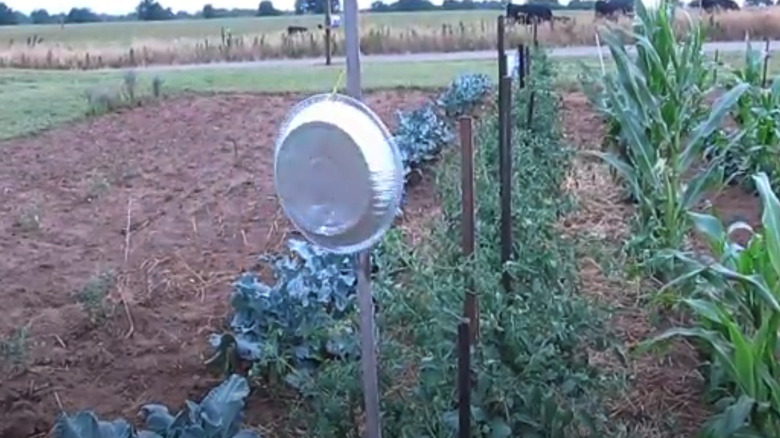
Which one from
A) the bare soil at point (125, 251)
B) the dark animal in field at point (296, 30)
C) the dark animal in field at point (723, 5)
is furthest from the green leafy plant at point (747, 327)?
the dark animal in field at point (296, 30)

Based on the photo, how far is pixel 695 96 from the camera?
390 centimetres

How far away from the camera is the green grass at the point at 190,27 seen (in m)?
12.9

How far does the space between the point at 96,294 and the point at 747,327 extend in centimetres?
206

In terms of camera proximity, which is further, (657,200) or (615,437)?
(657,200)

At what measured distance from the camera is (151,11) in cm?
1370

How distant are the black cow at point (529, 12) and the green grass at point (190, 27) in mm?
1135

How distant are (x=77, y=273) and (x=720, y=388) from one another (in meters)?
2.39

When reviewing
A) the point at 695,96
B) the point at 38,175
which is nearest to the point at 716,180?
the point at 695,96

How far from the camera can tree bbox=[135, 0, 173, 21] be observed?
13420 millimetres

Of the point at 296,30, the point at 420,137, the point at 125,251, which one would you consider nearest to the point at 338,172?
the point at 125,251

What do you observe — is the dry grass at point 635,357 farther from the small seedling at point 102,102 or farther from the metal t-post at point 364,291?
the small seedling at point 102,102

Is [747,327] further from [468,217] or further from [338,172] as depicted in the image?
[338,172]

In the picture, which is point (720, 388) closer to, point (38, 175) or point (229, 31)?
point (38, 175)

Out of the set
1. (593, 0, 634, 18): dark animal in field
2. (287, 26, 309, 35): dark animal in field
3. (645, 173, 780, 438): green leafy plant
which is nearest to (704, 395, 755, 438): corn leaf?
(645, 173, 780, 438): green leafy plant
